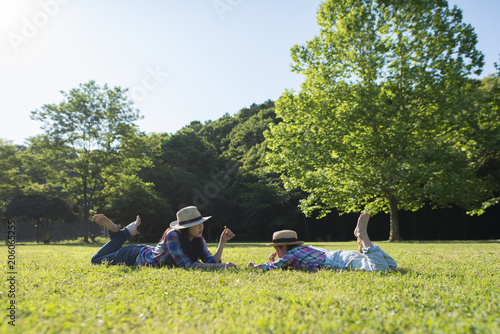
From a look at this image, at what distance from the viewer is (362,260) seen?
5.21 m

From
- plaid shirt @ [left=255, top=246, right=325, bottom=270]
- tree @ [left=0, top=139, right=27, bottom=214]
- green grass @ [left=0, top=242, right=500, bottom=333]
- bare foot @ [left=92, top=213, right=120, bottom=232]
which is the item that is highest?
tree @ [left=0, top=139, right=27, bottom=214]

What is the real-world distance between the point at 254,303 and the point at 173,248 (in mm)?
2636

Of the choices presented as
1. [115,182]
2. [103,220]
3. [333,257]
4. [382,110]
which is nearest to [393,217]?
[382,110]

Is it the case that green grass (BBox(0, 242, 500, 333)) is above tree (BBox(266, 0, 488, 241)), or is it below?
below

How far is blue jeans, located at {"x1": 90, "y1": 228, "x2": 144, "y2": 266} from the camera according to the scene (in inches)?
234

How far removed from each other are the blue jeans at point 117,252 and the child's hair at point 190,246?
66 centimetres

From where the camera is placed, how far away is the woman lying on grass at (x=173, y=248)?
17.7 feet

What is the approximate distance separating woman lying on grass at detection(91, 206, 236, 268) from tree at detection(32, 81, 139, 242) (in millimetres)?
25148

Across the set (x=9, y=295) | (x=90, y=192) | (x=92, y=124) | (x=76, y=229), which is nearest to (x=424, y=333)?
(x=9, y=295)

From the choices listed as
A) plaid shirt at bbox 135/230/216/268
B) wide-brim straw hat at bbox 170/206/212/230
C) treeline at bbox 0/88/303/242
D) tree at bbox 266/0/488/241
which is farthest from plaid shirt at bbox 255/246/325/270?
treeline at bbox 0/88/303/242

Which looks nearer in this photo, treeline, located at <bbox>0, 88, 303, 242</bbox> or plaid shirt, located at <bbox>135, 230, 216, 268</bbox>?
plaid shirt, located at <bbox>135, 230, 216, 268</bbox>

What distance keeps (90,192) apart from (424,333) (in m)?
33.2

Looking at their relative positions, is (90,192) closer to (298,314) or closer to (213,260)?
(213,260)

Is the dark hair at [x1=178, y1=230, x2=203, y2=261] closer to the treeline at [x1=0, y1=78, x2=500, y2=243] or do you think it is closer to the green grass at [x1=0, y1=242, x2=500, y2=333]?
the green grass at [x1=0, y1=242, x2=500, y2=333]
